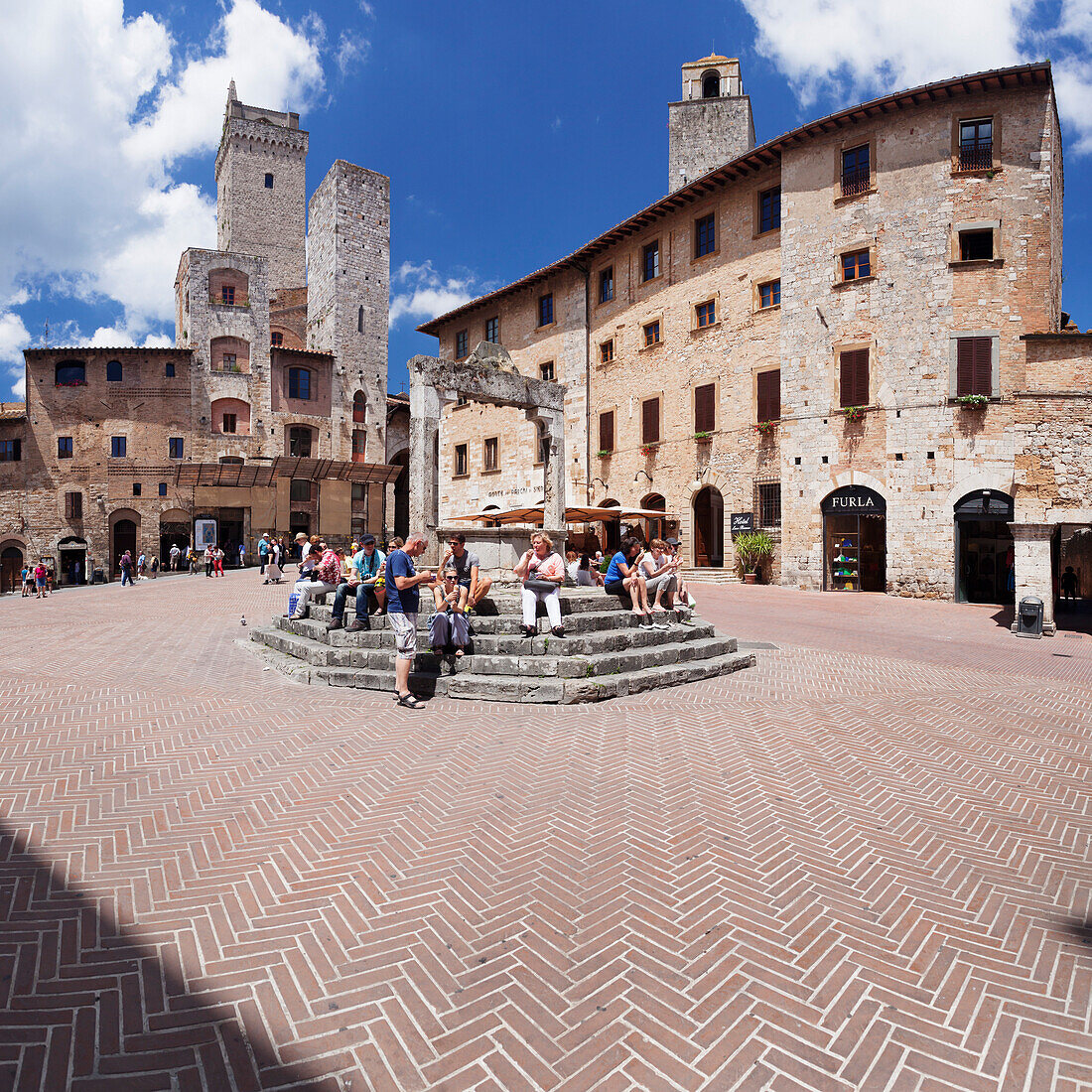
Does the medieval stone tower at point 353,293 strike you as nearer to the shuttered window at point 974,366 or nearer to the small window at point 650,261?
the small window at point 650,261

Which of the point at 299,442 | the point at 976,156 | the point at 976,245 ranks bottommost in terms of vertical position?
the point at 299,442

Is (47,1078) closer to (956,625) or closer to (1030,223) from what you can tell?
(956,625)

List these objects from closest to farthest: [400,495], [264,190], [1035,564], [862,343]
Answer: [1035,564] < [862,343] < [400,495] < [264,190]

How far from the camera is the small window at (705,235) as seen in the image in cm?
2386

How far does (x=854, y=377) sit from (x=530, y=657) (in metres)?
17.4

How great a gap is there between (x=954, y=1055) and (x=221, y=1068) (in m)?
2.60

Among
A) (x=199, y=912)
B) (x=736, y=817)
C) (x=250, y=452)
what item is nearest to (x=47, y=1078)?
(x=199, y=912)

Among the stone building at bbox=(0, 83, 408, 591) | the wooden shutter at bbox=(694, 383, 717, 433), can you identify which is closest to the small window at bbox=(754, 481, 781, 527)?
the wooden shutter at bbox=(694, 383, 717, 433)

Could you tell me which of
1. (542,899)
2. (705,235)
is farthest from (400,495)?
(542,899)

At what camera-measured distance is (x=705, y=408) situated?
23781mm

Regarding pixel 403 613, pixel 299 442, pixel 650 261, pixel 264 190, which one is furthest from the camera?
pixel 264 190

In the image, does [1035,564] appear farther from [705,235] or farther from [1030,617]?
[705,235]

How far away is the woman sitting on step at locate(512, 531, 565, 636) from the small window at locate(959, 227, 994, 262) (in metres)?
18.2

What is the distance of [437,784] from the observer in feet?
14.9
